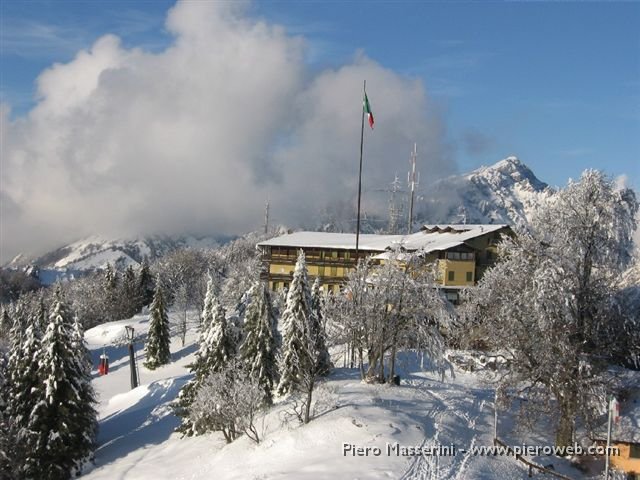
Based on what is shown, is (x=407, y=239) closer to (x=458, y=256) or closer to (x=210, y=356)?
(x=458, y=256)

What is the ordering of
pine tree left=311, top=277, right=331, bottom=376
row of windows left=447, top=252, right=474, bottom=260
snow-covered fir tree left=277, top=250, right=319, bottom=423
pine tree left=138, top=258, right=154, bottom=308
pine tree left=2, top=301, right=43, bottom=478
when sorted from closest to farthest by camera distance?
pine tree left=311, top=277, right=331, bottom=376 < snow-covered fir tree left=277, top=250, right=319, bottom=423 < pine tree left=2, top=301, right=43, bottom=478 < row of windows left=447, top=252, right=474, bottom=260 < pine tree left=138, top=258, right=154, bottom=308

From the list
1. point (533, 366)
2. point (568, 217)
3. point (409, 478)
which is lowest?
point (409, 478)

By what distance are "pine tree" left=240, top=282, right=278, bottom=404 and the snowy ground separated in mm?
3568

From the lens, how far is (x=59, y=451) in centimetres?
3972

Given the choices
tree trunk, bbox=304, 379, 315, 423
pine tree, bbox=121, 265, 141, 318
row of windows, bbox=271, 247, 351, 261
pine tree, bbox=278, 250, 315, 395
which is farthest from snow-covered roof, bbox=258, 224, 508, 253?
pine tree, bbox=121, 265, 141, 318

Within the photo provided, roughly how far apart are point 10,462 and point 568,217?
110 ft

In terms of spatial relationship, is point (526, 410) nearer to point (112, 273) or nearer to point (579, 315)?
point (579, 315)

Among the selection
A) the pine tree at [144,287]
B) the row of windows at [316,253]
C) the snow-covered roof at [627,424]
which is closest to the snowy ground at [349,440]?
the snow-covered roof at [627,424]

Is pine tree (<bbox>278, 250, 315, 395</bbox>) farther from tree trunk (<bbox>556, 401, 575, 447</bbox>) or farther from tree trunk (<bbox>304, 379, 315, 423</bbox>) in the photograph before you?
tree trunk (<bbox>556, 401, 575, 447</bbox>)

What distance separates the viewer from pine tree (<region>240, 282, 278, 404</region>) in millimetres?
42250

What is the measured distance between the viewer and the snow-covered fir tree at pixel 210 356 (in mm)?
42062

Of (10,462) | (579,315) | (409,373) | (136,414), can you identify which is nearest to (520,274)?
(579,315)

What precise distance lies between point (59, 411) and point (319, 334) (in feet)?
59.7

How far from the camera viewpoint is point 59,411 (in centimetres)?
4075
